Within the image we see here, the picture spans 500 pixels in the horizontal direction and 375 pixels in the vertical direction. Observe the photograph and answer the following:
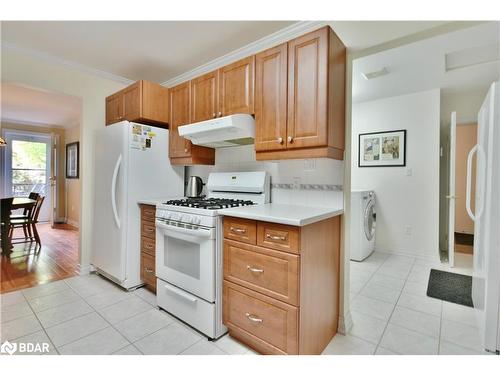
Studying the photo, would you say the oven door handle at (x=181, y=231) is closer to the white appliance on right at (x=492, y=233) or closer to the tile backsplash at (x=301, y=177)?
the tile backsplash at (x=301, y=177)

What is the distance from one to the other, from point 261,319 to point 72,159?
6075 mm

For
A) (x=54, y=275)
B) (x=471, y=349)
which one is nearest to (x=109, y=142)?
(x=54, y=275)

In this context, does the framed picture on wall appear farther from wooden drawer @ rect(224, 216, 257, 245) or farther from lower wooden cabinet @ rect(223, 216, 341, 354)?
wooden drawer @ rect(224, 216, 257, 245)

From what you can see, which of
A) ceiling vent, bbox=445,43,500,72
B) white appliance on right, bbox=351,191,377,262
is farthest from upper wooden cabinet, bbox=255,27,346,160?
ceiling vent, bbox=445,43,500,72

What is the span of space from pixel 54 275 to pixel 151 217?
1.50m

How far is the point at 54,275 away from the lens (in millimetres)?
2764

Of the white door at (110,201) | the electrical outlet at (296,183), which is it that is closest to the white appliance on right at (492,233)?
the electrical outlet at (296,183)

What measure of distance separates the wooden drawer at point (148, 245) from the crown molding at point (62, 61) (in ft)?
6.65

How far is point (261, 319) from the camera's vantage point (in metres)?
1.48

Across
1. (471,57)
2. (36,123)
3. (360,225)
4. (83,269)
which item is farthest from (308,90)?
(36,123)

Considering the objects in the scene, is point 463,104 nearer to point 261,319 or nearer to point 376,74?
point 376,74

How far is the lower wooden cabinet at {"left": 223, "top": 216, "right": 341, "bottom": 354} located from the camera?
52.9 inches

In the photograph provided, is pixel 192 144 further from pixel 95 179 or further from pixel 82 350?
pixel 82 350

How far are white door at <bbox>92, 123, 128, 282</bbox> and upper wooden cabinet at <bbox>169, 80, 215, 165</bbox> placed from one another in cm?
47
